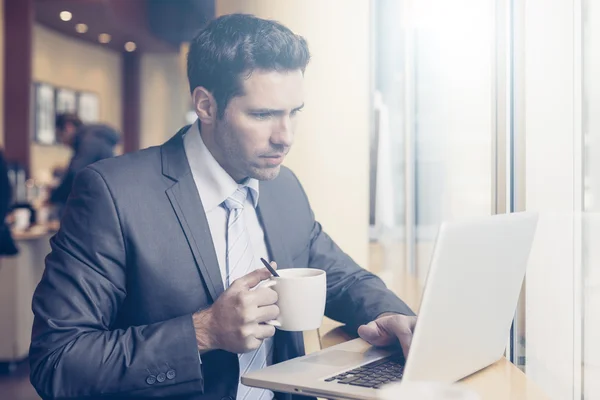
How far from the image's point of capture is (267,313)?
116cm

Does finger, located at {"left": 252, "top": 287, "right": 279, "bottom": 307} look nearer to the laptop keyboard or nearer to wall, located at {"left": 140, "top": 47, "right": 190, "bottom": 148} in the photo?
the laptop keyboard

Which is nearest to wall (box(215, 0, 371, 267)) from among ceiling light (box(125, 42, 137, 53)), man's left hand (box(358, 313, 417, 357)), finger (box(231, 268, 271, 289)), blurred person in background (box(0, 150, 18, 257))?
man's left hand (box(358, 313, 417, 357))

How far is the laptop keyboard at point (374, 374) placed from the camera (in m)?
1.05

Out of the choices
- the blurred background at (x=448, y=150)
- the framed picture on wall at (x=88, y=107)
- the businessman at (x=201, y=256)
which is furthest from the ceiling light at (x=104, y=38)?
the businessman at (x=201, y=256)

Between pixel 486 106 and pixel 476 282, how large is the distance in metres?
0.90

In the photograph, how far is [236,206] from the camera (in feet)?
4.99

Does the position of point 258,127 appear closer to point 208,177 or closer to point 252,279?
point 208,177

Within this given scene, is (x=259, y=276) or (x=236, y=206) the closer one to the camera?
(x=259, y=276)

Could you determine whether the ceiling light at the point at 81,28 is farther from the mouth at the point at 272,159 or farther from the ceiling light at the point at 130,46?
the mouth at the point at 272,159

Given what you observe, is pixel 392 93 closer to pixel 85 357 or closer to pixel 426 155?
pixel 426 155

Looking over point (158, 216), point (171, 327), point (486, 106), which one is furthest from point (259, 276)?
point (486, 106)

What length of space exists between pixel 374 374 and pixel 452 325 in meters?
0.21

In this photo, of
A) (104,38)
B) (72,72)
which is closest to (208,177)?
(72,72)

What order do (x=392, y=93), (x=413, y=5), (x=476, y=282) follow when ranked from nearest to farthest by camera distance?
(x=476, y=282) → (x=413, y=5) → (x=392, y=93)
